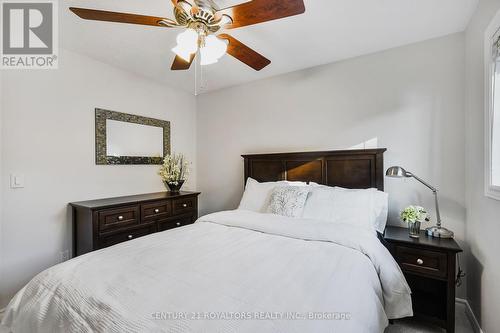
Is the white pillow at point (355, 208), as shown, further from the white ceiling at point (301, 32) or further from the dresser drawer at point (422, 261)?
the white ceiling at point (301, 32)

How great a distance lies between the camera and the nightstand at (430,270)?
1738mm

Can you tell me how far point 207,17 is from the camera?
1468mm

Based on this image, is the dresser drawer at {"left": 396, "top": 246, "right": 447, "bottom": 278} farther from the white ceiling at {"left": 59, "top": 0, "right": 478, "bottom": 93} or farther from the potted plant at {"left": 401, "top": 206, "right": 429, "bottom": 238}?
the white ceiling at {"left": 59, "top": 0, "right": 478, "bottom": 93}

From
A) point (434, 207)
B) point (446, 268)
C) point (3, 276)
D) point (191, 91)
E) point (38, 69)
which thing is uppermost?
point (191, 91)

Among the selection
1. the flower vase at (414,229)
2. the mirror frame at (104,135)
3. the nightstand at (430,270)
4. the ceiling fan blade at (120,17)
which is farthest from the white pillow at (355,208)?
the mirror frame at (104,135)

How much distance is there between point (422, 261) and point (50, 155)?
138 inches

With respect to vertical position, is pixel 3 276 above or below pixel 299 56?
below

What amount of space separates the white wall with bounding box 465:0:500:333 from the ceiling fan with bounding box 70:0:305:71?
4.57 ft

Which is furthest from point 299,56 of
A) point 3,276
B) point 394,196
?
point 3,276

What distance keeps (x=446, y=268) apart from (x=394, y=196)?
2.57 ft

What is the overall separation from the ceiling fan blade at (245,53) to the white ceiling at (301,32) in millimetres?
336

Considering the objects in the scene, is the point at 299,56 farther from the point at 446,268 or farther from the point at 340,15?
the point at 446,268

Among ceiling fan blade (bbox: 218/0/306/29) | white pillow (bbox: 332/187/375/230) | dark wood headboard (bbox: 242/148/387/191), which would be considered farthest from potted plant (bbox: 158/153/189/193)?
ceiling fan blade (bbox: 218/0/306/29)

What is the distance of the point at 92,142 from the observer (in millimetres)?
2676
